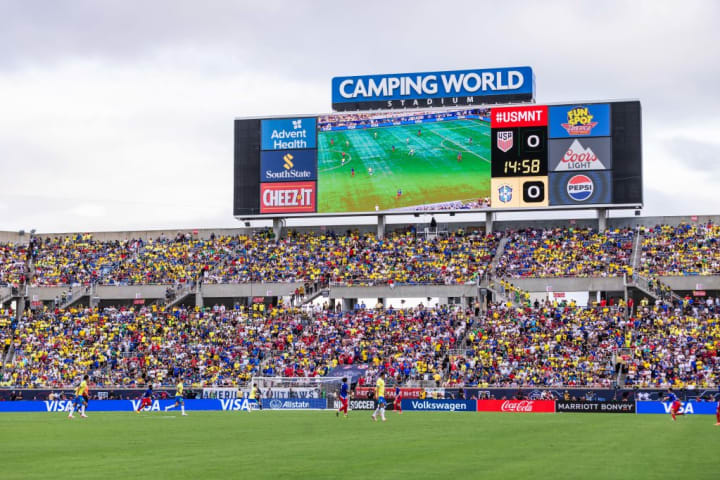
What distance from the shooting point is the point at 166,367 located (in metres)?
73.1

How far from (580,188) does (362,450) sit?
173 ft

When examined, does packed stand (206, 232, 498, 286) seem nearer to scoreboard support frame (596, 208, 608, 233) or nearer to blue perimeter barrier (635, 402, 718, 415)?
scoreboard support frame (596, 208, 608, 233)

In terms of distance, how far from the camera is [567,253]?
78.0 meters

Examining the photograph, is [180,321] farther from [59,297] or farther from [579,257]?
[579,257]

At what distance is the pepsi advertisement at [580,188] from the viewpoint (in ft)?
250

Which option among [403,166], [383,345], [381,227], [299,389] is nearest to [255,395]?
[299,389]

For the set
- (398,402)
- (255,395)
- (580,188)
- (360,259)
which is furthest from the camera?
(360,259)

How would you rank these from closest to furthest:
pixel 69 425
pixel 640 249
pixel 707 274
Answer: pixel 69 425 < pixel 707 274 < pixel 640 249

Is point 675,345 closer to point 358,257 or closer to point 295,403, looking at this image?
point 295,403

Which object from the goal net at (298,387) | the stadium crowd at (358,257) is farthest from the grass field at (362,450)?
the stadium crowd at (358,257)

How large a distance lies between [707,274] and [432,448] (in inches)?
1965

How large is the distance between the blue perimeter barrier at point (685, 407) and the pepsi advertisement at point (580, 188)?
2359 centimetres

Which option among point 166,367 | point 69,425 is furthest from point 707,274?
point 69,425

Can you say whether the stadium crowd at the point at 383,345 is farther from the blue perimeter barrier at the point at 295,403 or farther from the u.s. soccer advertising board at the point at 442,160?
the u.s. soccer advertising board at the point at 442,160
